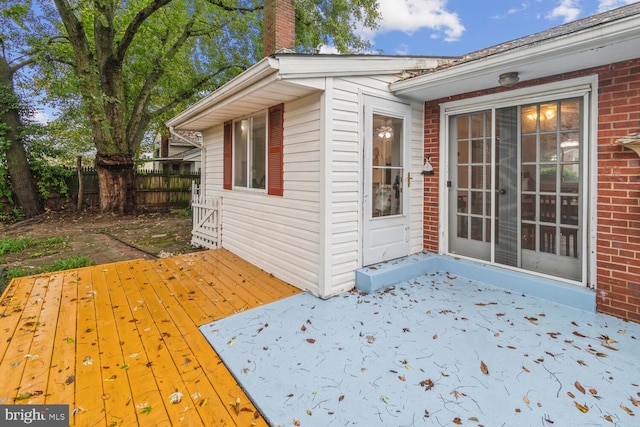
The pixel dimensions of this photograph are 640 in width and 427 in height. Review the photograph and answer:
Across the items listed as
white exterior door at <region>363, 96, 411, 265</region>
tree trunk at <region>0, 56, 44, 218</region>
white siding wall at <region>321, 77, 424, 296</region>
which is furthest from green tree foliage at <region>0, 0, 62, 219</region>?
white exterior door at <region>363, 96, 411, 265</region>

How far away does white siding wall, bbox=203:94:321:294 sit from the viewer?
365cm

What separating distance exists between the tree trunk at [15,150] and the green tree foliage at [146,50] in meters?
1.33

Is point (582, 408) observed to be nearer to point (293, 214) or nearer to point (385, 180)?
point (385, 180)

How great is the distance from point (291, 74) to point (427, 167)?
2407mm

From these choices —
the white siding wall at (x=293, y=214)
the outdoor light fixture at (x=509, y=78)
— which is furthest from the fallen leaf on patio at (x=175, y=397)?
the outdoor light fixture at (x=509, y=78)

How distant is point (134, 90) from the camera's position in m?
12.5

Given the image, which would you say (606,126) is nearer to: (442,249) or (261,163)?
(442,249)

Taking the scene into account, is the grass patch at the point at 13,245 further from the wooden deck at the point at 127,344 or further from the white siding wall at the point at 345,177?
the white siding wall at the point at 345,177

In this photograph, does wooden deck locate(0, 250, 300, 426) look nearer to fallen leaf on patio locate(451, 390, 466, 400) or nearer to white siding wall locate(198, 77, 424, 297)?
white siding wall locate(198, 77, 424, 297)

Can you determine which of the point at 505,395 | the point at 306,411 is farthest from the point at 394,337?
the point at 306,411

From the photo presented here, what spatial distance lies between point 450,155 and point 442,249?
1.33m

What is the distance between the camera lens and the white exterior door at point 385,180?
383 centimetres


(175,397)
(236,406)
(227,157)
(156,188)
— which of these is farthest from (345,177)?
(156,188)

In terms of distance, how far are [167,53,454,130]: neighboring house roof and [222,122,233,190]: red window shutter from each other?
2.67 feet
